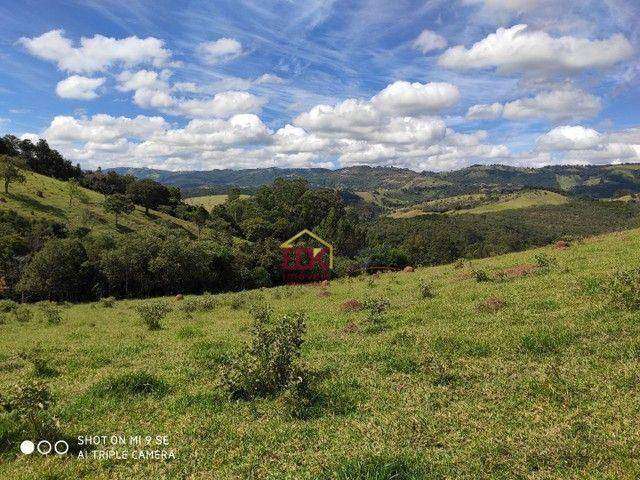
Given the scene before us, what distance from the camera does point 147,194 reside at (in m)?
126

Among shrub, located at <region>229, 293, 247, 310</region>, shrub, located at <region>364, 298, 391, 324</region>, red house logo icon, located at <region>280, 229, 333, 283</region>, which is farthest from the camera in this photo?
red house logo icon, located at <region>280, 229, 333, 283</region>

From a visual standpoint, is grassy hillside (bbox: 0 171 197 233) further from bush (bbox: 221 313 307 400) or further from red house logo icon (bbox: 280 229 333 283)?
bush (bbox: 221 313 307 400)

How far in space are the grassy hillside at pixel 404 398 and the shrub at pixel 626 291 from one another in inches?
17.8

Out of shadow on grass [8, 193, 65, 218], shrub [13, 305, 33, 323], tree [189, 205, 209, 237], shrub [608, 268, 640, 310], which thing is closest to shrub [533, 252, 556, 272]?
shrub [608, 268, 640, 310]

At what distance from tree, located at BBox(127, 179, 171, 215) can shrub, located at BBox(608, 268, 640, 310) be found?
118054mm

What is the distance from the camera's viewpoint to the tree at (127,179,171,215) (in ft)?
410

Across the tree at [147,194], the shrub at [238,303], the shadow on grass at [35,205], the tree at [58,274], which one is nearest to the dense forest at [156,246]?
the tree at [58,274]

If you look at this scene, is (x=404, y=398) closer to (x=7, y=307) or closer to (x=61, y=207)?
(x=7, y=307)

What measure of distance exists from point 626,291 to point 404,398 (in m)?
9.78

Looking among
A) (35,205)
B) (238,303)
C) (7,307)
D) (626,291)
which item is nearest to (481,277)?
(626,291)

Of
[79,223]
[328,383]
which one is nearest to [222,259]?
[79,223]

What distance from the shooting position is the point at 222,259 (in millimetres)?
82312

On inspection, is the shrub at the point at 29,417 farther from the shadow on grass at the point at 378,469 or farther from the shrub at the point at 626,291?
the shrub at the point at 626,291

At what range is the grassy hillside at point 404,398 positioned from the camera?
775 centimetres
